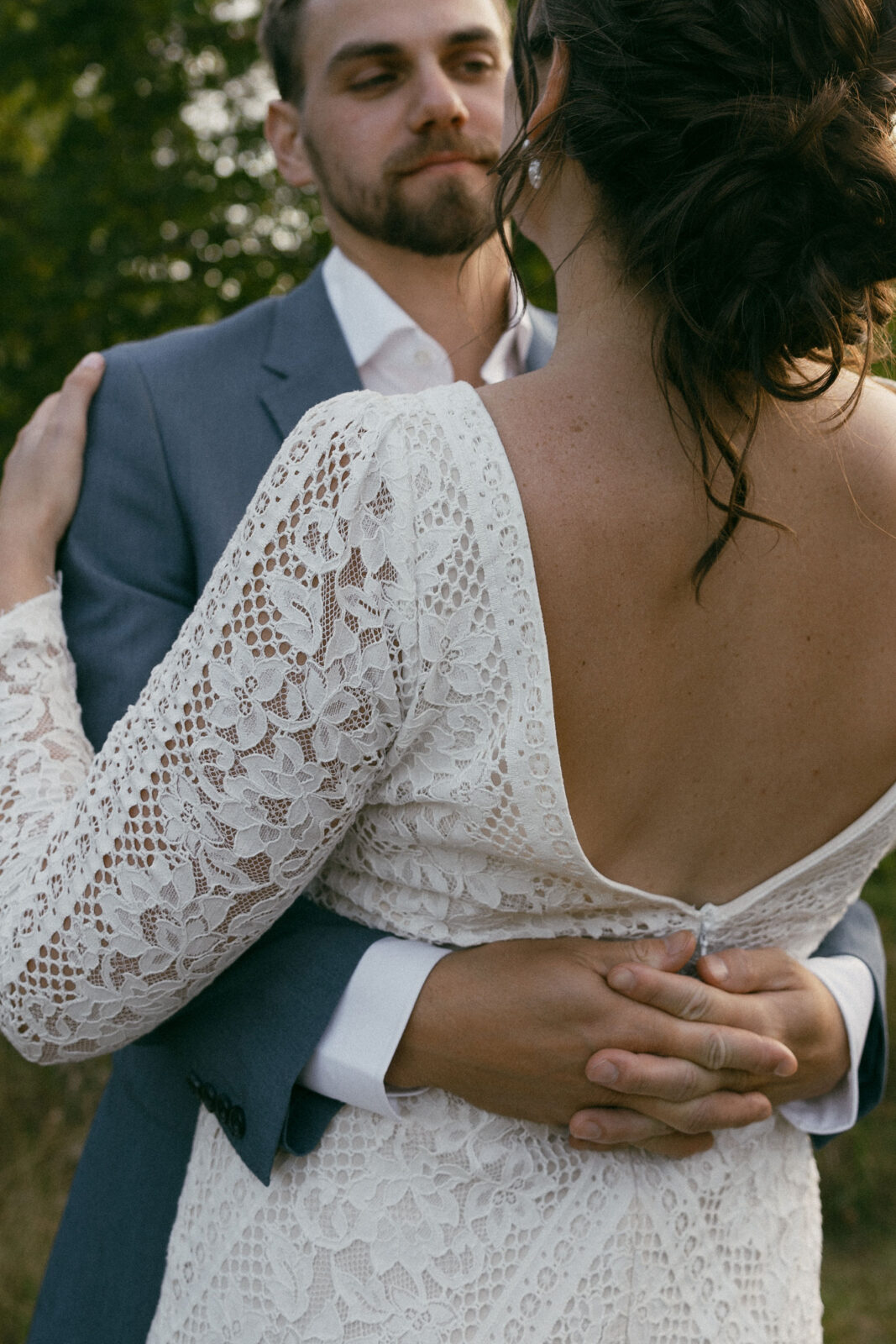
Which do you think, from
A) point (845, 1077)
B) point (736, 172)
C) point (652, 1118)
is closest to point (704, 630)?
point (736, 172)

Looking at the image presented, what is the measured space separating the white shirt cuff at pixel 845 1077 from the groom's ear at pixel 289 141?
2.03 m

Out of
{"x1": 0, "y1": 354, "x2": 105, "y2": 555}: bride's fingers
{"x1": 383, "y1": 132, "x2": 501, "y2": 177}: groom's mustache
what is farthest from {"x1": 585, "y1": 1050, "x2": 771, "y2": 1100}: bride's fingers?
{"x1": 383, "y1": 132, "x2": 501, "y2": 177}: groom's mustache

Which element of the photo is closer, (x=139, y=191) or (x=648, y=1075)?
(x=648, y=1075)

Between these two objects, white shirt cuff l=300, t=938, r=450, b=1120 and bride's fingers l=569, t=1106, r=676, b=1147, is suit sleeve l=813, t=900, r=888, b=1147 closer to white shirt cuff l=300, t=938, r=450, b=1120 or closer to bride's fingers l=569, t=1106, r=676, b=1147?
bride's fingers l=569, t=1106, r=676, b=1147

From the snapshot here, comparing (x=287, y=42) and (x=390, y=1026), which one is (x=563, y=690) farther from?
(x=287, y=42)

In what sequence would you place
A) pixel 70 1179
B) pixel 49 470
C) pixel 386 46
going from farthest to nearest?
pixel 70 1179 → pixel 386 46 → pixel 49 470

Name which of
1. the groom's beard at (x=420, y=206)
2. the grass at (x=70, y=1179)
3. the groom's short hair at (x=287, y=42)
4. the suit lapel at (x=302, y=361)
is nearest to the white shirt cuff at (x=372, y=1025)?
the suit lapel at (x=302, y=361)

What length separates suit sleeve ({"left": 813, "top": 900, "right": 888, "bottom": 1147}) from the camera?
5.85ft

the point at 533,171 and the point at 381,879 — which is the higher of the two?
the point at 533,171

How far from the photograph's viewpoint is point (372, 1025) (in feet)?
4.82

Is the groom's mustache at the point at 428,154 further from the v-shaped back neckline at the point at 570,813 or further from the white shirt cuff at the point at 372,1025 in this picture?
the white shirt cuff at the point at 372,1025

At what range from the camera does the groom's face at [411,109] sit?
2.49m

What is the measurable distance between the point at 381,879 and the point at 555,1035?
0.27m

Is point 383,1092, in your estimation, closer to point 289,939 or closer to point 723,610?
point 289,939
